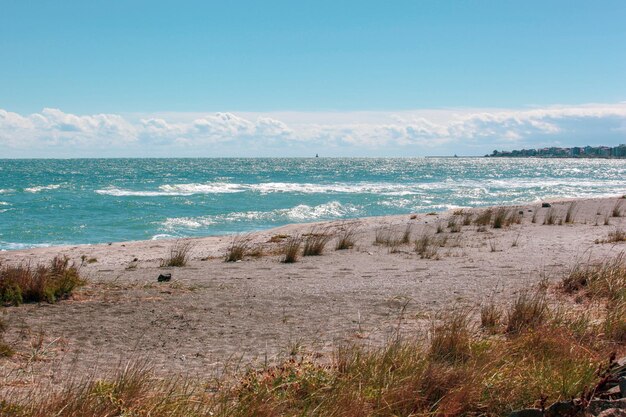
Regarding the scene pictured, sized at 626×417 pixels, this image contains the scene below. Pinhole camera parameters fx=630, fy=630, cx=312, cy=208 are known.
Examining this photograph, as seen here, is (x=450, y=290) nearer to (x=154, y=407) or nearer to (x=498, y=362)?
(x=498, y=362)

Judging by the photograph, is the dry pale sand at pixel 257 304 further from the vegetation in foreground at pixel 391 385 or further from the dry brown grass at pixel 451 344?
the dry brown grass at pixel 451 344

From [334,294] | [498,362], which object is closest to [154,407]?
[498,362]

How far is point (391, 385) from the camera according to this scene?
430 centimetres

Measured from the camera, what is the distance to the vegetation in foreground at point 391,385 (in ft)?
12.9

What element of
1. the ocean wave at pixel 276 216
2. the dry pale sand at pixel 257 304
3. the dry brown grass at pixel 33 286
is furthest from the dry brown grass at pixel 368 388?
the ocean wave at pixel 276 216

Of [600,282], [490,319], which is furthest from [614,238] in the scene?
[490,319]

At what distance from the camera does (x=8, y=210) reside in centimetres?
3391

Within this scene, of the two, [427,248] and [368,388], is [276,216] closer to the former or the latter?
[427,248]

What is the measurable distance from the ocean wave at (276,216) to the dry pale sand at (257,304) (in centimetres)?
1457

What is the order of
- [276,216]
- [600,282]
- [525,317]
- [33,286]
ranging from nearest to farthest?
1. [525,317]
2. [600,282]
3. [33,286]
4. [276,216]

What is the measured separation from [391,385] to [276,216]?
27.8 meters

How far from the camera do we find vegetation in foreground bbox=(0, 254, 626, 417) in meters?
3.93

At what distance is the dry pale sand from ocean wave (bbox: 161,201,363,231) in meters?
14.6

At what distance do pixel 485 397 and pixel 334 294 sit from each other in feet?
15.3
